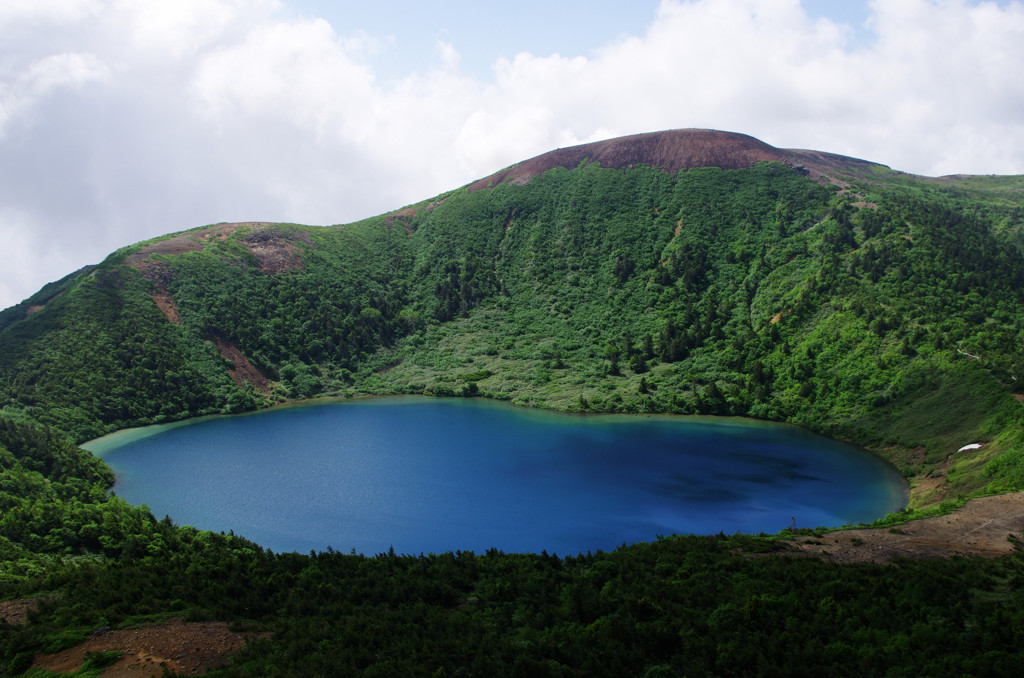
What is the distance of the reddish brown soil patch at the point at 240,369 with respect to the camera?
7269 cm

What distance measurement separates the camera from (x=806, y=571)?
2019 centimetres

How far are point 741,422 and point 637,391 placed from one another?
12.1 meters

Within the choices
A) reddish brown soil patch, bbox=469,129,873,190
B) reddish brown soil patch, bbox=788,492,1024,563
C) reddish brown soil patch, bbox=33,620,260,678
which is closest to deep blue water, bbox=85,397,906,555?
reddish brown soil patch, bbox=788,492,1024,563

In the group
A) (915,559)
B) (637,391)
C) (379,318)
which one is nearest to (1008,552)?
(915,559)

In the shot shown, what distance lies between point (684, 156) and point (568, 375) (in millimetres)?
56093

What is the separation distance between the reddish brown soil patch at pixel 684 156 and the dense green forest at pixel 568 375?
3526mm

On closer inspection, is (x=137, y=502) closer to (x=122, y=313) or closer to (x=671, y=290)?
(x=122, y=313)

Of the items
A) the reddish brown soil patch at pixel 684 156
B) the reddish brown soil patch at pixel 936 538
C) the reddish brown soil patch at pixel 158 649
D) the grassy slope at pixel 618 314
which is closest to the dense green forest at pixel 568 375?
the grassy slope at pixel 618 314

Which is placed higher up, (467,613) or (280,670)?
(280,670)

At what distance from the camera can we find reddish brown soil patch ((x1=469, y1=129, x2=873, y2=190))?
9831cm

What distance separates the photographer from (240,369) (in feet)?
243

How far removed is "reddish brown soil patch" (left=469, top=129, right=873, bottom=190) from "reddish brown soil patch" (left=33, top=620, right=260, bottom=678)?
10005cm

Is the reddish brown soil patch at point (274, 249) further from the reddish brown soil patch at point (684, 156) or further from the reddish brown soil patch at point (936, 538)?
the reddish brown soil patch at point (936, 538)

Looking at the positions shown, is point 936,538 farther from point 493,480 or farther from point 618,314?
point 618,314
